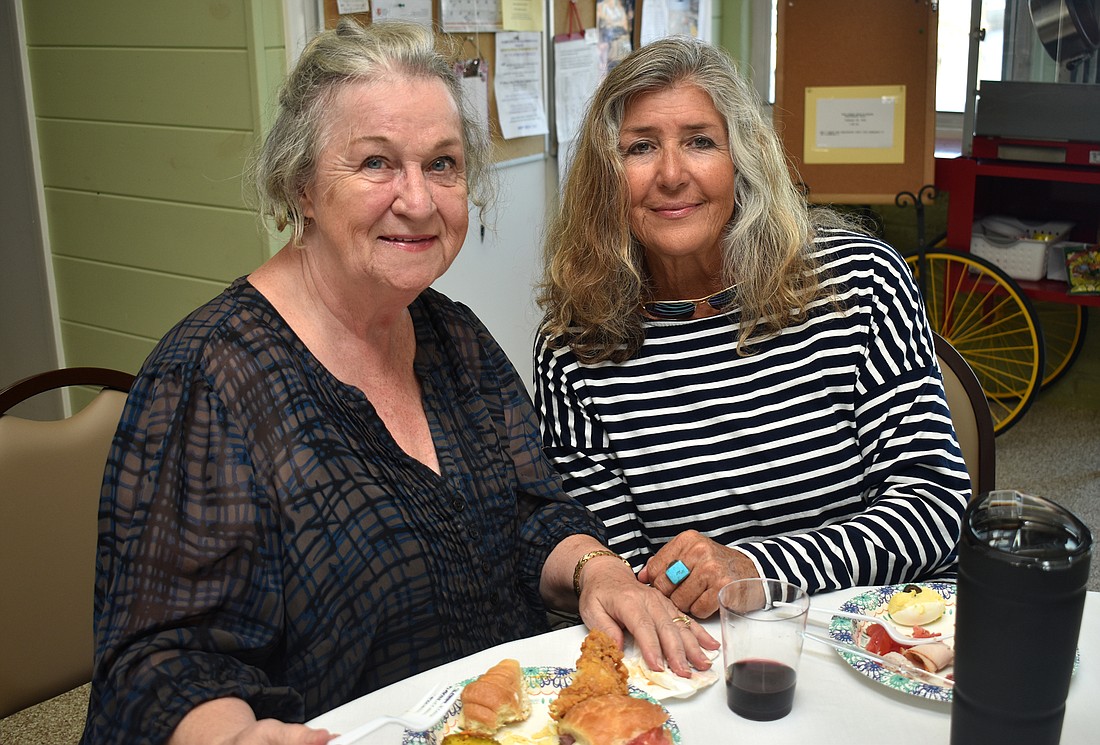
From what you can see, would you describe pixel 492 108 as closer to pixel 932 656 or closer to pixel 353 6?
pixel 353 6

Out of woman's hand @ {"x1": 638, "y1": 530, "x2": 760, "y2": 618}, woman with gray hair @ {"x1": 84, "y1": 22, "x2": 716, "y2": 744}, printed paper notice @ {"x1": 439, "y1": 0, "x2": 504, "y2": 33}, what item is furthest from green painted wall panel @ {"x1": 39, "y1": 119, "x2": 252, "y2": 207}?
woman's hand @ {"x1": 638, "y1": 530, "x2": 760, "y2": 618}

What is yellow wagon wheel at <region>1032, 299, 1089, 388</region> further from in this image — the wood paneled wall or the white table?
the white table

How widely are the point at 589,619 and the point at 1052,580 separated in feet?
2.07

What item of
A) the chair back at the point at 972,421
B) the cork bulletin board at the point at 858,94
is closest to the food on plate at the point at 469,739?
the chair back at the point at 972,421

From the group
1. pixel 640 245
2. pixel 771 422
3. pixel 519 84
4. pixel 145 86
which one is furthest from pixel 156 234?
pixel 771 422

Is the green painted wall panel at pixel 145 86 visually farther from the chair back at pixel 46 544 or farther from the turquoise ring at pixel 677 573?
the turquoise ring at pixel 677 573

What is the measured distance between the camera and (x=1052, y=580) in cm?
72

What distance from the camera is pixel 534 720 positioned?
1.04 metres

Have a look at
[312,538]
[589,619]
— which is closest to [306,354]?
[312,538]

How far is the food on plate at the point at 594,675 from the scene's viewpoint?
1025 mm

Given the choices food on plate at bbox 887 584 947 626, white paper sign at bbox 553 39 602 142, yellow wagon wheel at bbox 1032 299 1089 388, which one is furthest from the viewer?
yellow wagon wheel at bbox 1032 299 1089 388

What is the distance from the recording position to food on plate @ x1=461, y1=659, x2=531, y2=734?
1.00 metres

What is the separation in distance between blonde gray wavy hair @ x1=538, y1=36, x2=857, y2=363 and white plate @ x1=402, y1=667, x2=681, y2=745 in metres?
0.67

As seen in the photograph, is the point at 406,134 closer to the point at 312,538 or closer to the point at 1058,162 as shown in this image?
the point at 312,538
